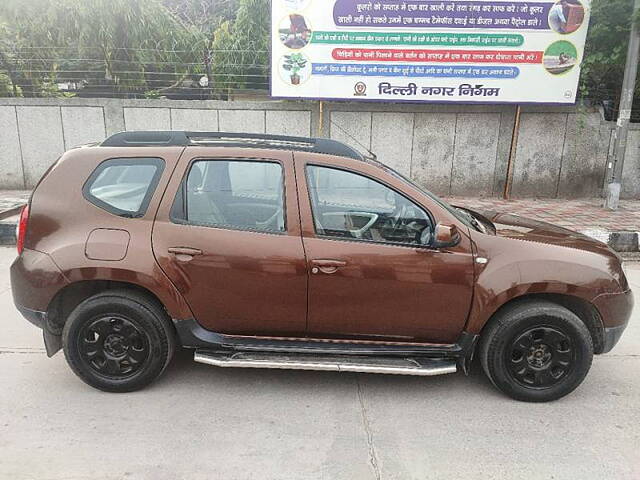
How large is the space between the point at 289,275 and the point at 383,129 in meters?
7.29

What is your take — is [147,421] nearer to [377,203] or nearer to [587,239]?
[377,203]

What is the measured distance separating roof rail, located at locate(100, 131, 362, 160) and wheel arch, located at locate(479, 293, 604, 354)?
4.54ft

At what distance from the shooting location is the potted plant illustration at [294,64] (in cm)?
901

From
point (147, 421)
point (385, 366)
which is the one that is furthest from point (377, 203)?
point (147, 421)

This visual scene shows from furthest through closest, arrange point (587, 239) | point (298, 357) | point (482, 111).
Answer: point (482, 111)
point (587, 239)
point (298, 357)

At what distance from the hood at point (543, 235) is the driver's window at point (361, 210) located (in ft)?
2.05

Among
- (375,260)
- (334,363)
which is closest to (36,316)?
(334,363)

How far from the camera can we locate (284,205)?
313 centimetres

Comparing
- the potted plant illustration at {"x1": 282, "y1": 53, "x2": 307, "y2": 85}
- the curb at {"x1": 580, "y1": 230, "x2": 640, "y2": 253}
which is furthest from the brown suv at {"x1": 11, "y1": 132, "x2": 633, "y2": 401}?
Result: the potted plant illustration at {"x1": 282, "y1": 53, "x2": 307, "y2": 85}

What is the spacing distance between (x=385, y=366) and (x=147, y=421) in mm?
1491

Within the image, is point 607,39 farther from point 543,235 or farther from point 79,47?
point 79,47

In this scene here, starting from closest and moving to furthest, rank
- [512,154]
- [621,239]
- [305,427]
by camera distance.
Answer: [305,427] → [621,239] → [512,154]

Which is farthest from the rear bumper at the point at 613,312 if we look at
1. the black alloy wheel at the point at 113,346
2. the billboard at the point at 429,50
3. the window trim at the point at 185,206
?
the billboard at the point at 429,50

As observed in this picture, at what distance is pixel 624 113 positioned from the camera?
8453mm
